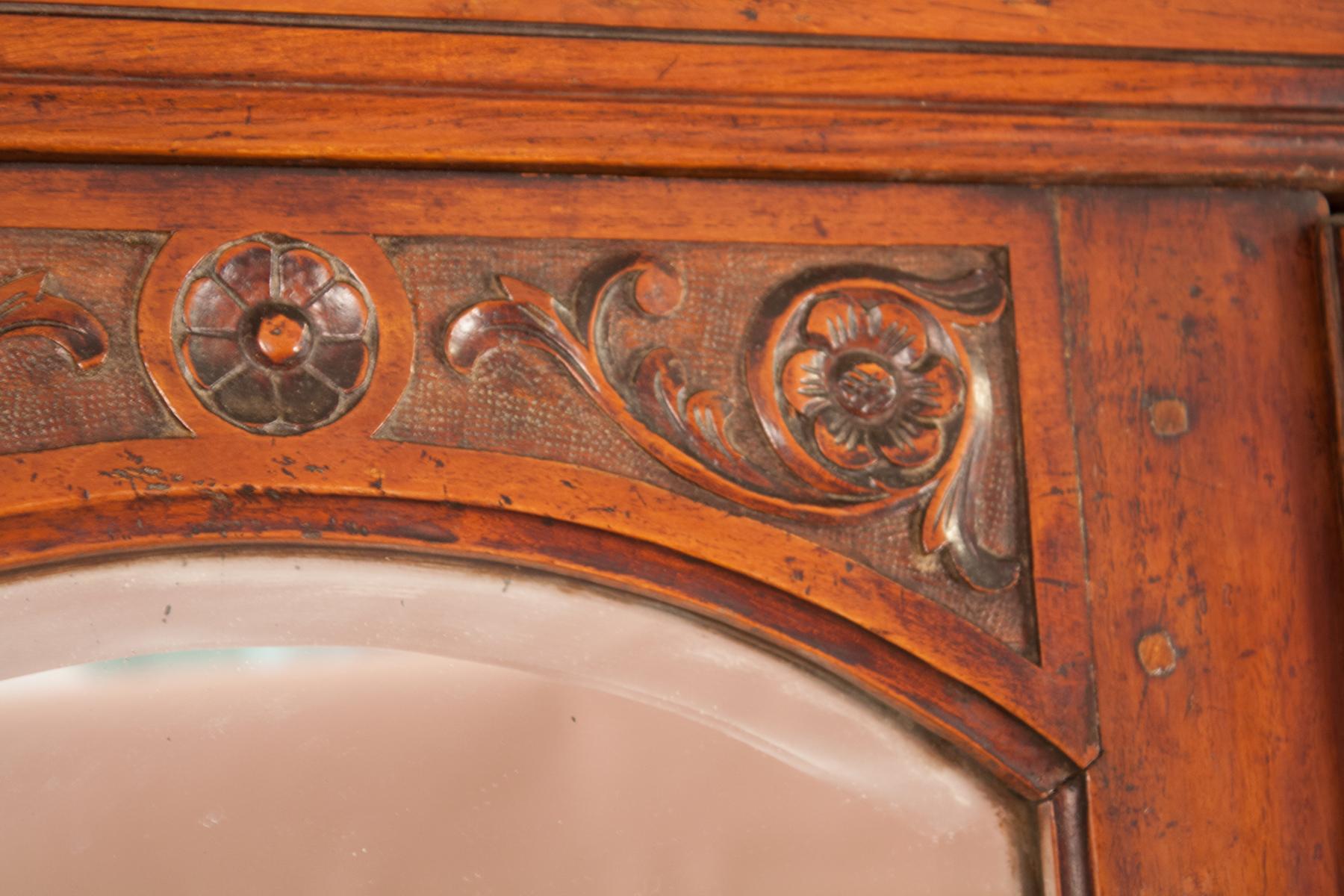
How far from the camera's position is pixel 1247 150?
0.75 meters

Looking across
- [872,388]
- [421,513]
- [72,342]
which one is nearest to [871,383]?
[872,388]

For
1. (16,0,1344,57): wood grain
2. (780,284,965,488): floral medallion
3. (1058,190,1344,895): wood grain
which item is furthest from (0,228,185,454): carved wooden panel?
(1058,190,1344,895): wood grain

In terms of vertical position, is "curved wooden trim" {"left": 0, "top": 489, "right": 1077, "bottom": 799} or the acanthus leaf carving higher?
the acanthus leaf carving

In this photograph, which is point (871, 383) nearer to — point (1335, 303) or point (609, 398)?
point (609, 398)

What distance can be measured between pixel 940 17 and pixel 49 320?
573 mm

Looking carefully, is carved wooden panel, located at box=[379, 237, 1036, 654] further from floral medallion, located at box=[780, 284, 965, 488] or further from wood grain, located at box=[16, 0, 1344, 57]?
wood grain, located at box=[16, 0, 1344, 57]

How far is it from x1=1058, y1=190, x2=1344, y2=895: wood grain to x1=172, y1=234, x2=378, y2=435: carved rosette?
0.46 m

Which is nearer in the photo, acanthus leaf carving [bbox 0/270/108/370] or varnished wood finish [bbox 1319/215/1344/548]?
acanthus leaf carving [bbox 0/270/108/370]

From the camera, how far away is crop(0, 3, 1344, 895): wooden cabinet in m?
0.65

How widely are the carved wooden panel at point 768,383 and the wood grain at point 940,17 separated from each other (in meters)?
0.14

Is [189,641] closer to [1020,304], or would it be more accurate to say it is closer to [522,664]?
[522,664]

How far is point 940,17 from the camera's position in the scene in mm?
727

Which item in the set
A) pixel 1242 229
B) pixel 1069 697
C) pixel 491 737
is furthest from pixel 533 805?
pixel 1242 229

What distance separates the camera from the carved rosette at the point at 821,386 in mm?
691
